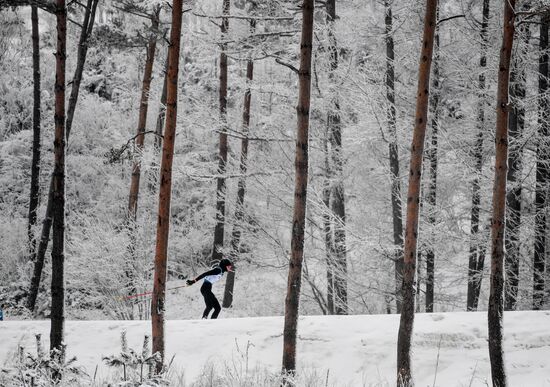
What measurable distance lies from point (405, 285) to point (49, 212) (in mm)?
10528

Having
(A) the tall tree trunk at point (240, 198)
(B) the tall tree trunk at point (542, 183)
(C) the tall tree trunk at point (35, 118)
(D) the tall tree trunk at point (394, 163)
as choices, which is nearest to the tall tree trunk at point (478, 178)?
(B) the tall tree trunk at point (542, 183)

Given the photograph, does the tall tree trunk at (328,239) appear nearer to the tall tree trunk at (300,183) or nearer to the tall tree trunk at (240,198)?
the tall tree trunk at (240,198)

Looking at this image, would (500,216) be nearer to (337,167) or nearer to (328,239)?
(328,239)

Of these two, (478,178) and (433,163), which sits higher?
(433,163)

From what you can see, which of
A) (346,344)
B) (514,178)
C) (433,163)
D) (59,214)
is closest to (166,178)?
(59,214)

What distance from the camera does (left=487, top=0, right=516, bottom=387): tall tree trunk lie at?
22.0 ft

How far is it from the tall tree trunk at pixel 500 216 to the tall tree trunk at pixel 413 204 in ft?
3.18

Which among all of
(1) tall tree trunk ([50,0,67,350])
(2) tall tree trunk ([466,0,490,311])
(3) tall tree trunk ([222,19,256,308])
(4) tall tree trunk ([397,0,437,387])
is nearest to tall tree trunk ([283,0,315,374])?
(4) tall tree trunk ([397,0,437,387])

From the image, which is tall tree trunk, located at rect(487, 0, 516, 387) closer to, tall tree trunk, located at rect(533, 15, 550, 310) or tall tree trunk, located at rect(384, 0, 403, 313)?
tall tree trunk, located at rect(533, 15, 550, 310)

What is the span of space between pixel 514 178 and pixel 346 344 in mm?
5637

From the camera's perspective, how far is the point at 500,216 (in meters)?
6.87

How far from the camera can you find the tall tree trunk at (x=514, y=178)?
10727mm

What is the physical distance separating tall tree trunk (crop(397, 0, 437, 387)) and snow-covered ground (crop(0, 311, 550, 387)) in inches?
18.3

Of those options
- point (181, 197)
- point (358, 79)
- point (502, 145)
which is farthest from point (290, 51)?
point (181, 197)
